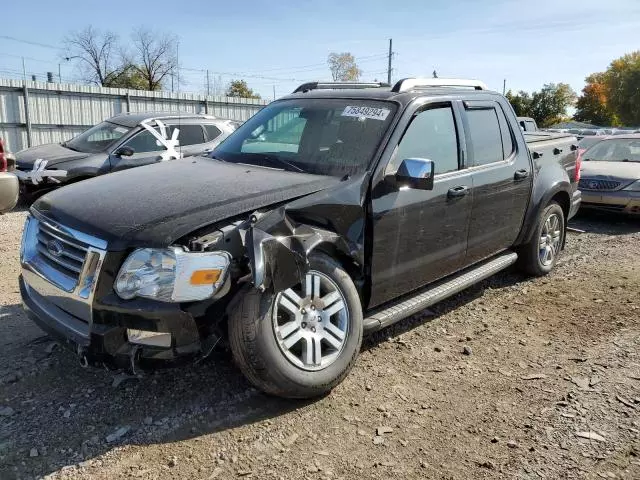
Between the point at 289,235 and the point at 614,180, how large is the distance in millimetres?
7816

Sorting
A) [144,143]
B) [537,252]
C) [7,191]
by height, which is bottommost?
[537,252]

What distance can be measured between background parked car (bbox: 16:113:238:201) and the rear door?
597 cm

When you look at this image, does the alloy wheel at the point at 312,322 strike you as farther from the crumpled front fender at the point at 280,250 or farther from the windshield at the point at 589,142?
the windshield at the point at 589,142

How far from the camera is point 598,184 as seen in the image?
361 inches

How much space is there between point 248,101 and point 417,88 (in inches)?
659

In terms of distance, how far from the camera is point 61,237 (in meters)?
3.23

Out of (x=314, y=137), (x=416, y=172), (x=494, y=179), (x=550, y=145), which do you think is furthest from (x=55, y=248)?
(x=550, y=145)

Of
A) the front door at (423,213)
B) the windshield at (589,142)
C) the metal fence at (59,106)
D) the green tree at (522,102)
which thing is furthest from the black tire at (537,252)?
the green tree at (522,102)

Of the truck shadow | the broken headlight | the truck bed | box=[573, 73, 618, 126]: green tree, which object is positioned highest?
box=[573, 73, 618, 126]: green tree

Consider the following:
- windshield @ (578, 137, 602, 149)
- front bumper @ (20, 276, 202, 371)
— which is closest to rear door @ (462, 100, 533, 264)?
front bumper @ (20, 276, 202, 371)

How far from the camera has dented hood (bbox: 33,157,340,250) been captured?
294 centimetres

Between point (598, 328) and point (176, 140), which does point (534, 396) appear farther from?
point (176, 140)

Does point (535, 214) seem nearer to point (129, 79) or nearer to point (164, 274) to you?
point (164, 274)

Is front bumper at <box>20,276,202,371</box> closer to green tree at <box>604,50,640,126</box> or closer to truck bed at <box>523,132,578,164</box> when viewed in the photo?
truck bed at <box>523,132,578,164</box>
